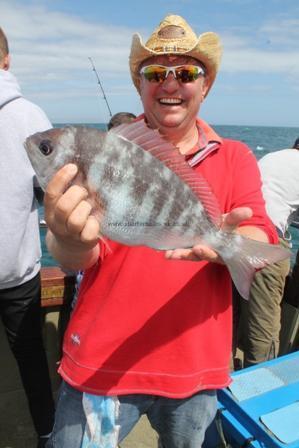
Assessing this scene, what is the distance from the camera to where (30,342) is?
339cm

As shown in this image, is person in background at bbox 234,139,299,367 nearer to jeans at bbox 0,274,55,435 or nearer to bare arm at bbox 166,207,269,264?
jeans at bbox 0,274,55,435

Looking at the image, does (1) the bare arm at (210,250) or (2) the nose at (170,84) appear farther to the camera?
(2) the nose at (170,84)

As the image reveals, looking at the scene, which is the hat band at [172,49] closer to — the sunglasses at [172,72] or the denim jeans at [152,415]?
the sunglasses at [172,72]


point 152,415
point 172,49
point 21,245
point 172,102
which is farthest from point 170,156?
point 21,245

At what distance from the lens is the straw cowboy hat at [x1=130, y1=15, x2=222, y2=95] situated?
2.31m

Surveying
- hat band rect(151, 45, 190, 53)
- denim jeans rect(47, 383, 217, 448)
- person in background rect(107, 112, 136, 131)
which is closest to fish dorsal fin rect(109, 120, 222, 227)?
hat band rect(151, 45, 190, 53)

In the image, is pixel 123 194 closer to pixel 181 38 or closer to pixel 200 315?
pixel 200 315

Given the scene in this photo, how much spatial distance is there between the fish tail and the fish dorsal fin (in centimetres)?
13

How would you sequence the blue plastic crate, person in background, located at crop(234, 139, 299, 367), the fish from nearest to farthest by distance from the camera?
the fish
the blue plastic crate
person in background, located at crop(234, 139, 299, 367)

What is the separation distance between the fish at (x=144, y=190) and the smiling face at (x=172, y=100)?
358 millimetres

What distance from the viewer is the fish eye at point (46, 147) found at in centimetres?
189

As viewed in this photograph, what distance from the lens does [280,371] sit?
11.5 feet

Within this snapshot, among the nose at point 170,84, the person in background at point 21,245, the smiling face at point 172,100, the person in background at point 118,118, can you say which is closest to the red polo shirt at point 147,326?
the smiling face at point 172,100

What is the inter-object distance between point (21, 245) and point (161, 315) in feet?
4.51
